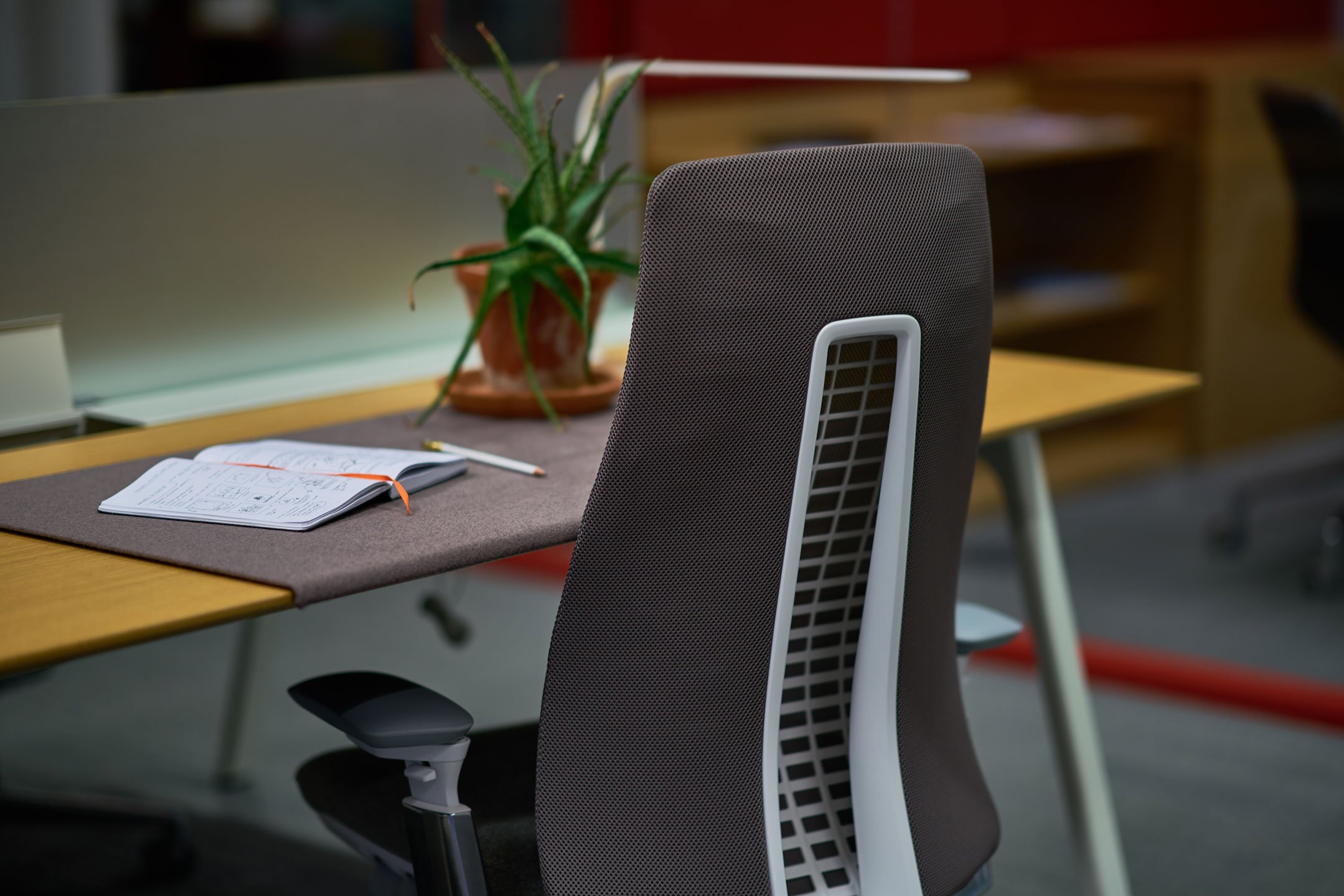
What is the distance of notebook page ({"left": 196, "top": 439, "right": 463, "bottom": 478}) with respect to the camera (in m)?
1.35

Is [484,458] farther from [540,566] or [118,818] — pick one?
[540,566]

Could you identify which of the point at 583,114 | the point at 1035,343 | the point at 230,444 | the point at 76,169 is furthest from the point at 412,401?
the point at 1035,343

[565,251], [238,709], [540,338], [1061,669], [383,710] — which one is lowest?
[238,709]

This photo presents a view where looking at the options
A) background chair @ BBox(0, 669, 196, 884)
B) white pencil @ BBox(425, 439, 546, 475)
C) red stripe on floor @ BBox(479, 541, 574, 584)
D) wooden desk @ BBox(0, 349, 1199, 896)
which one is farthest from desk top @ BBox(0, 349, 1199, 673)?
red stripe on floor @ BBox(479, 541, 574, 584)

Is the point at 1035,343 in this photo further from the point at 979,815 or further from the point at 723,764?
the point at 723,764

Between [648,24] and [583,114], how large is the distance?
94cm

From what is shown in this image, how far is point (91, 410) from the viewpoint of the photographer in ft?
5.67

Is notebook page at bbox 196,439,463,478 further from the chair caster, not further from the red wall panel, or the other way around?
the chair caster

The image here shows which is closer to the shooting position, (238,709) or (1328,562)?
(238,709)

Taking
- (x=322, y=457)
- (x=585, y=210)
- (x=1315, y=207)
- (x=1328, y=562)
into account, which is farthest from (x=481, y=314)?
(x=1328, y=562)

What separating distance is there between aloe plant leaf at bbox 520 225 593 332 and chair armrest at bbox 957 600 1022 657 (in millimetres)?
467

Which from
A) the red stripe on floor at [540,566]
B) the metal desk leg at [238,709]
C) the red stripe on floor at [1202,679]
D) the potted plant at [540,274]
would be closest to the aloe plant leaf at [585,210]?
the potted plant at [540,274]

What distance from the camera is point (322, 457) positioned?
139cm

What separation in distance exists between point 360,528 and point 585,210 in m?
0.57
